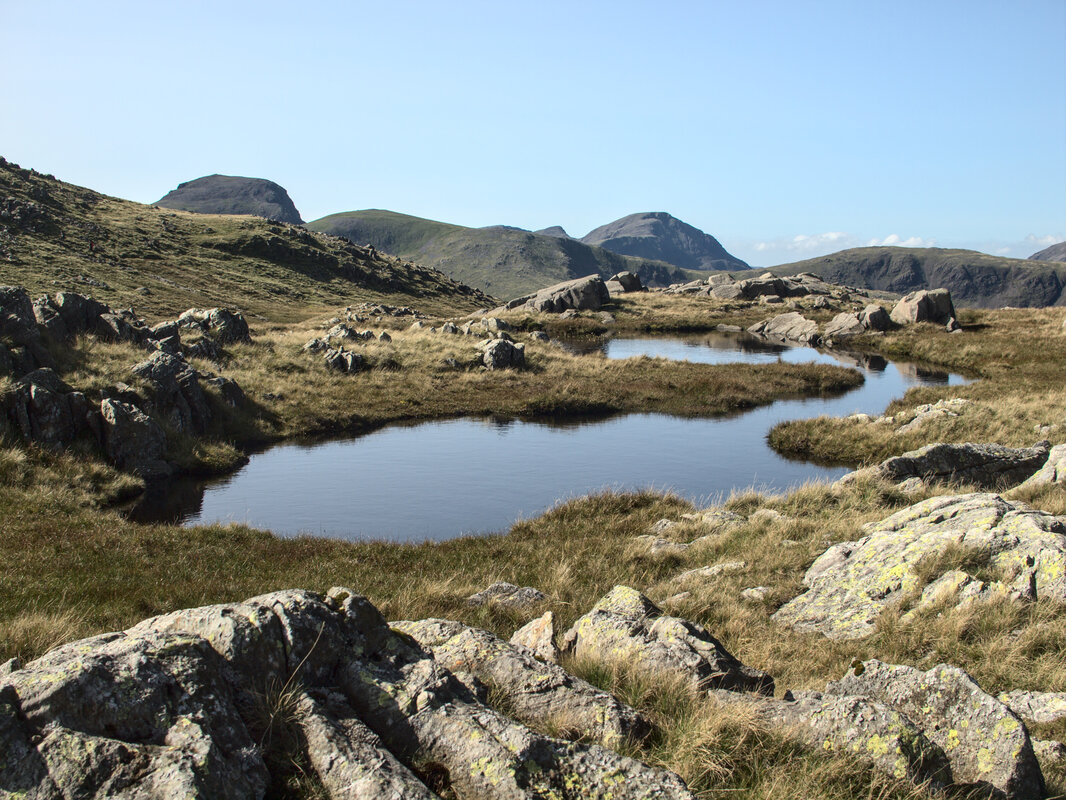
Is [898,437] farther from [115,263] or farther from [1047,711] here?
[115,263]

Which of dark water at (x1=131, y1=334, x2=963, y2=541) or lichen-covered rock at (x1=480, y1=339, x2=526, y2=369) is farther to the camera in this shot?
lichen-covered rock at (x1=480, y1=339, x2=526, y2=369)

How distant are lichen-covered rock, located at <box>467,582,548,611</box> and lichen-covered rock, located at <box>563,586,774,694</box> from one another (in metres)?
3.16

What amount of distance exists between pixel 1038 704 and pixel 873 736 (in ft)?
10.2

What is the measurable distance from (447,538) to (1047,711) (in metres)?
15.4

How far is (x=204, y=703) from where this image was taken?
16.0 ft

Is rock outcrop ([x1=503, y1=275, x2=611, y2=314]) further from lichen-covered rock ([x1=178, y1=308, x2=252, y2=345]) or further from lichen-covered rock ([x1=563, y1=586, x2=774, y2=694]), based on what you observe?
lichen-covered rock ([x1=563, y1=586, x2=774, y2=694])

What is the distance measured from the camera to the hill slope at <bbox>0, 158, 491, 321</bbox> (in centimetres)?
8156

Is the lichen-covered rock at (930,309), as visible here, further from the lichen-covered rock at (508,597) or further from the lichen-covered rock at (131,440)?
the lichen-covered rock at (508,597)

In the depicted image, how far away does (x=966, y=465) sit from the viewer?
20.2 metres

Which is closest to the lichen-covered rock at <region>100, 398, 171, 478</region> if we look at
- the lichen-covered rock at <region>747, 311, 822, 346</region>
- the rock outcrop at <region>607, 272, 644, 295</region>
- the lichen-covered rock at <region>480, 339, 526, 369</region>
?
the lichen-covered rock at <region>480, 339, 526, 369</region>

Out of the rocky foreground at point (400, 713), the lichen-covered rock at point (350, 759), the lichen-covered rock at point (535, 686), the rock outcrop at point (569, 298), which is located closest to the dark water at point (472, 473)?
the lichen-covered rock at point (535, 686)

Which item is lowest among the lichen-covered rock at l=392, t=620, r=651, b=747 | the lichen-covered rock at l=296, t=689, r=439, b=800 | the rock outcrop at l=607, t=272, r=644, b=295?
the lichen-covered rock at l=392, t=620, r=651, b=747

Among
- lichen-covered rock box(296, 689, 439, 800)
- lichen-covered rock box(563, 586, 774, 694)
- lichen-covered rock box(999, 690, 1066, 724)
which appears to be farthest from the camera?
lichen-covered rock box(563, 586, 774, 694)

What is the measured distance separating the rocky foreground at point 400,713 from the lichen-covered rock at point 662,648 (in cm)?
2
